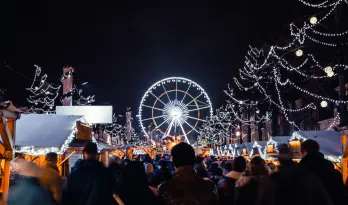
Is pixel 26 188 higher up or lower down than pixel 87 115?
lower down

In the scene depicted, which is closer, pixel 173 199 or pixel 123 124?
pixel 173 199

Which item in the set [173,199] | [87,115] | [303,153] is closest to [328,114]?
[87,115]

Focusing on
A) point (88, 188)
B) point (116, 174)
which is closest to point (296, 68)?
point (116, 174)

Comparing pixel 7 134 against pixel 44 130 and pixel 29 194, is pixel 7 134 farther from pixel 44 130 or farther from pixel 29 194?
pixel 29 194

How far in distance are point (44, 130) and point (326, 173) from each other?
11.4 m

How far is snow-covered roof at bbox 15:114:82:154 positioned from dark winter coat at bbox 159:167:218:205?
11239mm

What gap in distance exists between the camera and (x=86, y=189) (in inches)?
216

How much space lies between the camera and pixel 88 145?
5.82 m

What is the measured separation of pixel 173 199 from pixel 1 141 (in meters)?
10.6

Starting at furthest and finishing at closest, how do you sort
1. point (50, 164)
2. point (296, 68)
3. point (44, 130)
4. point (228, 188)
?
point (296, 68), point (44, 130), point (228, 188), point (50, 164)

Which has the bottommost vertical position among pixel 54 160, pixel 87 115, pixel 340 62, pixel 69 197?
pixel 69 197

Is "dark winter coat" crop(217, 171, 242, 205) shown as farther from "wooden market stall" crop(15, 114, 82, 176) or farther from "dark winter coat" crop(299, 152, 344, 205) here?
"wooden market stall" crop(15, 114, 82, 176)

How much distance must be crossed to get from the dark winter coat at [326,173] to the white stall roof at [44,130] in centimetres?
1003

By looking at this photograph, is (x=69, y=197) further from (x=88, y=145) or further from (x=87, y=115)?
(x=87, y=115)
